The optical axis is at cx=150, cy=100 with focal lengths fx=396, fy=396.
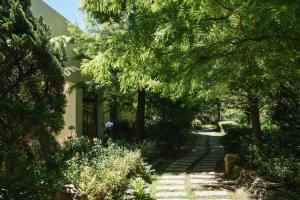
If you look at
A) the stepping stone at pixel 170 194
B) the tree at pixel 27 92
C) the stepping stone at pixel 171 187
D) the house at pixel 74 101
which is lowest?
the stepping stone at pixel 170 194

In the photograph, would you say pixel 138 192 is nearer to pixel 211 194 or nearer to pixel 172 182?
pixel 211 194

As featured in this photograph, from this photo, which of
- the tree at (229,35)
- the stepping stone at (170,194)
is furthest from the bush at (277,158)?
the tree at (229,35)

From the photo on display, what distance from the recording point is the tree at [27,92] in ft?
13.8

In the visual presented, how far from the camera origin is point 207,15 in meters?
4.38

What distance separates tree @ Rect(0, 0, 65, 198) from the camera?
420 cm

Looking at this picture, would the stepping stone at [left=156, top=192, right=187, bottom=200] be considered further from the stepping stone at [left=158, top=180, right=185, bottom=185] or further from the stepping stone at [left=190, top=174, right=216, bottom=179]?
the stepping stone at [left=190, top=174, right=216, bottom=179]

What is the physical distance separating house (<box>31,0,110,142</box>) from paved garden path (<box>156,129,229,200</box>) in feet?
14.3

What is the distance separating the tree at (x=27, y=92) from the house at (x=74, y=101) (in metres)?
8.02

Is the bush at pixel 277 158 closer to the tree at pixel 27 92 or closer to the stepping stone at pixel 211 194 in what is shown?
the stepping stone at pixel 211 194

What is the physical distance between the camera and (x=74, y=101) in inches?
727

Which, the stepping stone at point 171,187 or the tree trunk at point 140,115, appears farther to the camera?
the tree trunk at point 140,115

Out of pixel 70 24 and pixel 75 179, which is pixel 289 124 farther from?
pixel 70 24

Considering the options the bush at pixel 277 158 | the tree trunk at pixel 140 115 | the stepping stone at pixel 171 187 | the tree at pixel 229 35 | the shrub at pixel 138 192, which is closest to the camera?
the tree at pixel 229 35

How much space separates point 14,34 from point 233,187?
25.1 ft
